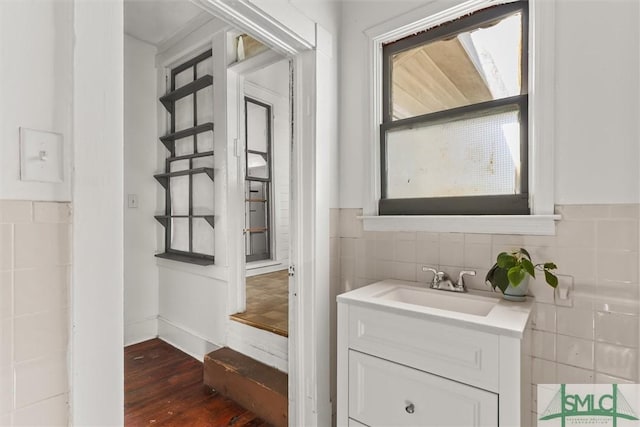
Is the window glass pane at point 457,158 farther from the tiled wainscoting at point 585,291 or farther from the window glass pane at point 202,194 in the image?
the window glass pane at point 202,194

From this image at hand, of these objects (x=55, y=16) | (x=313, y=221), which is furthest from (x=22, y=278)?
(x=313, y=221)

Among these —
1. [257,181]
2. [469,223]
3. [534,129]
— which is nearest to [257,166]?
[257,181]

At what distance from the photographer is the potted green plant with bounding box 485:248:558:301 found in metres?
1.13

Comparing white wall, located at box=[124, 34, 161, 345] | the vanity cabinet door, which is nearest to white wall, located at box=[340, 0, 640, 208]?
the vanity cabinet door

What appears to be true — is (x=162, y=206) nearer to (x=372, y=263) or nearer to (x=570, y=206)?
(x=372, y=263)

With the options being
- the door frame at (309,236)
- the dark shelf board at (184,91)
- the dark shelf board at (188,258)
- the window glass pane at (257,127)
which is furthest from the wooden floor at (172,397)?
the dark shelf board at (184,91)

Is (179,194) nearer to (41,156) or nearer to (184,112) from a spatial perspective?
(184,112)

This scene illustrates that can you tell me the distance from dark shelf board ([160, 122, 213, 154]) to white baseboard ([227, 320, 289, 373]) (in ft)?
4.96

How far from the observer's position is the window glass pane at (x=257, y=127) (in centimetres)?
321

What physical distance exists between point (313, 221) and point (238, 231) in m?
0.98

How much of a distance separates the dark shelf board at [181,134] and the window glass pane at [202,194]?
1.15ft

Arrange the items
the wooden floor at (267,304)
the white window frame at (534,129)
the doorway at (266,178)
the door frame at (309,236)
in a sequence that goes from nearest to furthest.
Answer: the white window frame at (534,129), the door frame at (309,236), the wooden floor at (267,304), the doorway at (266,178)

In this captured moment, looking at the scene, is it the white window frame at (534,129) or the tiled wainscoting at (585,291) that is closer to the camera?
the tiled wainscoting at (585,291)

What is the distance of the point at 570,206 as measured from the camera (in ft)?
3.90
